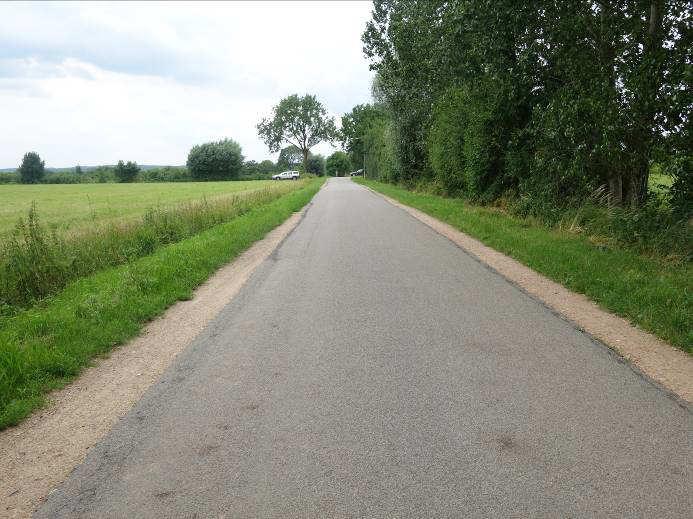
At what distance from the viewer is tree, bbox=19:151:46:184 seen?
96.9 m

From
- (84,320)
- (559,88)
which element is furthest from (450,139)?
(84,320)

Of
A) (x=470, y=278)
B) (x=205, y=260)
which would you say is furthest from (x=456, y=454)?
(x=205, y=260)

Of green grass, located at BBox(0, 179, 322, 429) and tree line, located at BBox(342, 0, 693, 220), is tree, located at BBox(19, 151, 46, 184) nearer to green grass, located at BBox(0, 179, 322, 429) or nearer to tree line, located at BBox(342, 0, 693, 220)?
tree line, located at BBox(342, 0, 693, 220)

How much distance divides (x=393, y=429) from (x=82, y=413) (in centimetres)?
256

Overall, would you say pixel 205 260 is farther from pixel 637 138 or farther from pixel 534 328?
pixel 637 138

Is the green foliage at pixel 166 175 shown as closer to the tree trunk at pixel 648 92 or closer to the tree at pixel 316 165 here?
the tree at pixel 316 165

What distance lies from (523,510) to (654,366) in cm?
291

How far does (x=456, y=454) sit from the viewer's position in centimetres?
342

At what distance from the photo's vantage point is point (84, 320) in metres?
6.43

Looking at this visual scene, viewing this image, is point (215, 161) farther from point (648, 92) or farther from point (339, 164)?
point (648, 92)

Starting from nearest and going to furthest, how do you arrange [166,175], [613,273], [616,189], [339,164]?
[613,273], [616,189], [166,175], [339,164]

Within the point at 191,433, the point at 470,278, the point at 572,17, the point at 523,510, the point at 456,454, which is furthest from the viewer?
the point at 572,17

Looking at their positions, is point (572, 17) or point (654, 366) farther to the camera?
point (572, 17)

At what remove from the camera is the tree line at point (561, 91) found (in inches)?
415
